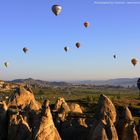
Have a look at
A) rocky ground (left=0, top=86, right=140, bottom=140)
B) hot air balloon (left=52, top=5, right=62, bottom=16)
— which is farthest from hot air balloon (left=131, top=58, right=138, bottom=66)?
rocky ground (left=0, top=86, right=140, bottom=140)

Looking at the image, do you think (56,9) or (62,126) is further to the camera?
(56,9)

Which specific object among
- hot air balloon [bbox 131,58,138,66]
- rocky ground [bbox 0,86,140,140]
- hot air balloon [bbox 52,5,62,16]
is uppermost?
hot air balloon [bbox 52,5,62,16]

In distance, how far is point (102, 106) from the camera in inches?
1563

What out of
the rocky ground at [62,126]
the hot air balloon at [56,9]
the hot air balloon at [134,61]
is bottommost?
the rocky ground at [62,126]

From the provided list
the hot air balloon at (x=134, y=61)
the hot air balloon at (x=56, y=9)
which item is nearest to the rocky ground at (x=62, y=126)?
the hot air balloon at (x=56, y=9)

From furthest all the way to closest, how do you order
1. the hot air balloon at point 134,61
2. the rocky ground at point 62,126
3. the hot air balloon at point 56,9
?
the hot air balloon at point 134,61 < the hot air balloon at point 56,9 < the rocky ground at point 62,126

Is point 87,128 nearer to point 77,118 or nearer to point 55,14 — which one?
point 77,118

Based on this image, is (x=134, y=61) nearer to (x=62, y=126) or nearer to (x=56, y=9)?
(x=56, y=9)

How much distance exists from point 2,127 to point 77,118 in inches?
249

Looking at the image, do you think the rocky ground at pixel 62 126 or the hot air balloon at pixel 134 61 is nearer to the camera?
the rocky ground at pixel 62 126

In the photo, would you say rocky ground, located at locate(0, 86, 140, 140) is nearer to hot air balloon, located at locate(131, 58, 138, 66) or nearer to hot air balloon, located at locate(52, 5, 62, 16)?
hot air balloon, located at locate(52, 5, 62, 16)

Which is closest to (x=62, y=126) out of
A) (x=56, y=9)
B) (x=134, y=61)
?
(x=56, y=9)

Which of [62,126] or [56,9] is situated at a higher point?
[56,9]

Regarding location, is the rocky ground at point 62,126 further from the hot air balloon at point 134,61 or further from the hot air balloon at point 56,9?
the hot air balloon at point 134,61
